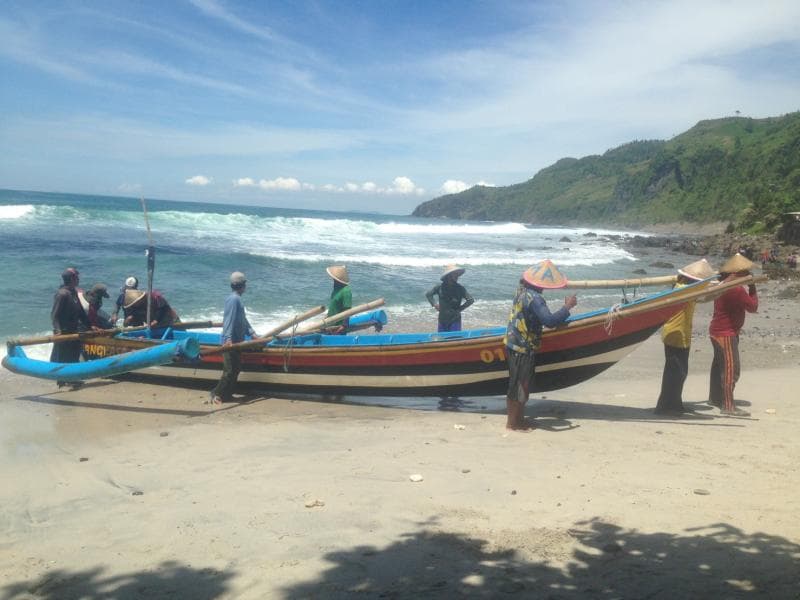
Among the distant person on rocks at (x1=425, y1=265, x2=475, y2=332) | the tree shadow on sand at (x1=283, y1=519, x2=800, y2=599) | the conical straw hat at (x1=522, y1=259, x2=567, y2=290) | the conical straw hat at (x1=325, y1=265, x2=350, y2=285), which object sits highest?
the conical straw hat at (x1=522, y1=259, x2=567, y2=290)

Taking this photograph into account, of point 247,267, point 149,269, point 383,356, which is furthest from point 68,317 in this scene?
point 247,267

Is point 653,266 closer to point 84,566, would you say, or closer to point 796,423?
point 796,423

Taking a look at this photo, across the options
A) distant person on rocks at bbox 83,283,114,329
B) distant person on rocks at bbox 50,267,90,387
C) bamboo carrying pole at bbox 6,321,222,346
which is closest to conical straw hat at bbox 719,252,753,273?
bamboo carrying pole at bbox 6,321,222,346

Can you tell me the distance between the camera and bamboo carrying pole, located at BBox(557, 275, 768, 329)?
6449 mm

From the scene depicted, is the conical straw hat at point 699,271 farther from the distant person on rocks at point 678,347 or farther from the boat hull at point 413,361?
the boat hull at point 413,361

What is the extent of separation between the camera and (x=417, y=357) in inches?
306

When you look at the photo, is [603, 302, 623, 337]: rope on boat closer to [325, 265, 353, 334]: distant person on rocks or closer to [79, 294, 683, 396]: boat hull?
[79, 294, 683, 396]: boat hull

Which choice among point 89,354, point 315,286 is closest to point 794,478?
point 89,354

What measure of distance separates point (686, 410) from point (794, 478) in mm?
2487

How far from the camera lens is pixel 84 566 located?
397 centimetres

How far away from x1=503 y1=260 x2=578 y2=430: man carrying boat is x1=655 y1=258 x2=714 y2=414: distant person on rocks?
137 cm

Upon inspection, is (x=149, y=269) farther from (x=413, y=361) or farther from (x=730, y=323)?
(x=730, y=323)

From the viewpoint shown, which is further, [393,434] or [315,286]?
[315,286]

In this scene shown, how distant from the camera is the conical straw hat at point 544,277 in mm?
6457
